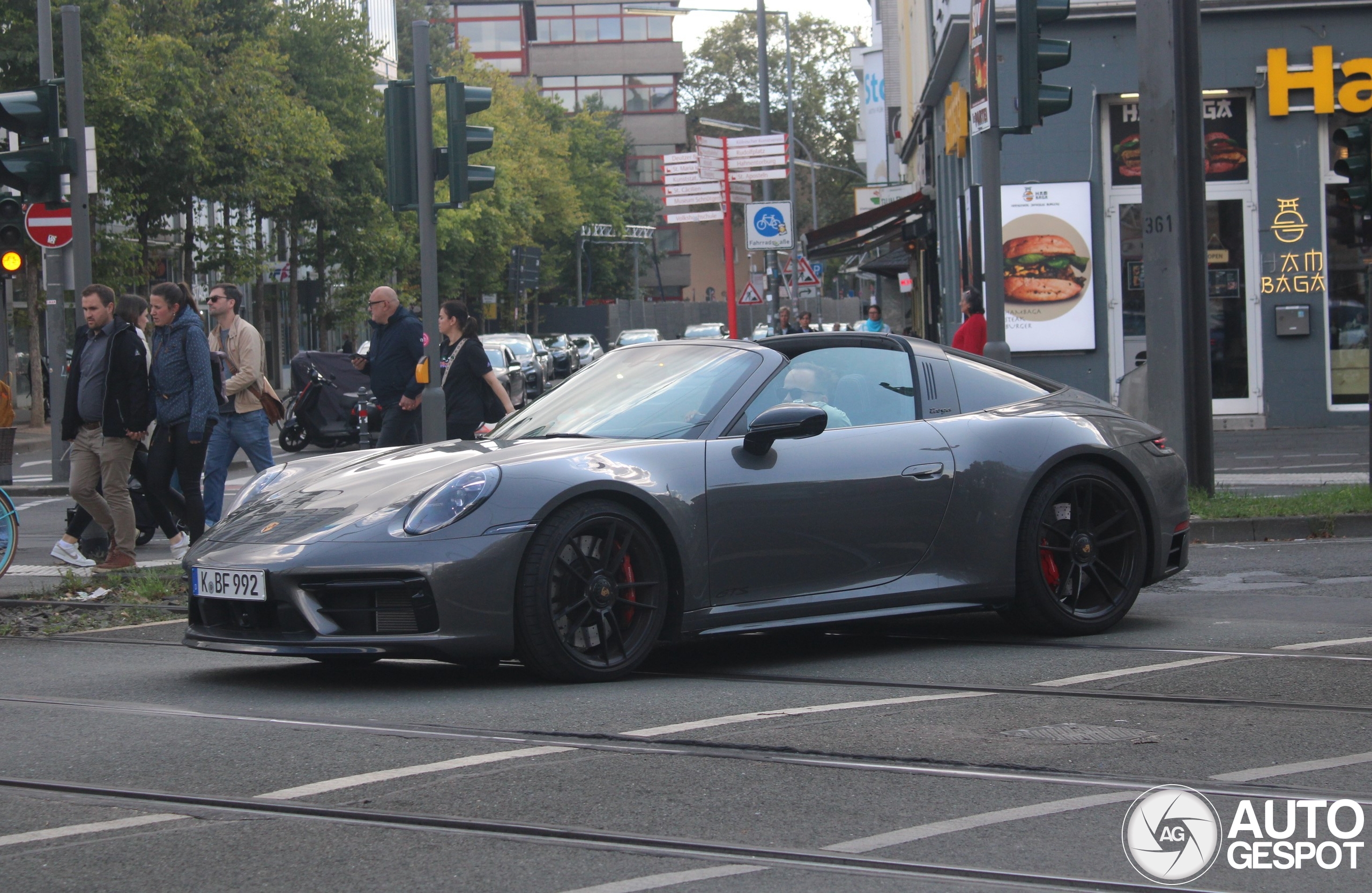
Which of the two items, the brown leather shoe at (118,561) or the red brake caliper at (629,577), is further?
the brown leather shoe at (118,561)

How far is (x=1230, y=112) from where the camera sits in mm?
20906

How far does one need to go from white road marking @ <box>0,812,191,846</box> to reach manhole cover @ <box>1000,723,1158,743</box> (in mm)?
2506

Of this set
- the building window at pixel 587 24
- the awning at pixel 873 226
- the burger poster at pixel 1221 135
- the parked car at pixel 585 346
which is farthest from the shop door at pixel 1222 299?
the building window at pixel 587 24

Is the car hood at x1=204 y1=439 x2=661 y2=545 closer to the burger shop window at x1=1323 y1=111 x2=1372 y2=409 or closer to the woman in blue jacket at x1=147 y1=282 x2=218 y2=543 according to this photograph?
the woman in blue jacket at x1=147 y1=282 x2=218 y2=543

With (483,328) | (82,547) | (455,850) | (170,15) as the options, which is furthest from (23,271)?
(483,328)

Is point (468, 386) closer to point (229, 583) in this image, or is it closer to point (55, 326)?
point (229, 583)

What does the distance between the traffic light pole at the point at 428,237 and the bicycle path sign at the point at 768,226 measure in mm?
15578

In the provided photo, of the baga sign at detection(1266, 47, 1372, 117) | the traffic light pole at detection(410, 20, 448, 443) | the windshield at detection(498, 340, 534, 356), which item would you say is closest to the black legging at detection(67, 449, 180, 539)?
the traffic light pole at detection(410, 20, 448, 443)

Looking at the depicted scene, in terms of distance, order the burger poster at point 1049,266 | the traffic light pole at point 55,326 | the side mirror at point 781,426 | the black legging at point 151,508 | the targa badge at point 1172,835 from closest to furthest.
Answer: the targa badge at point 1172,835
the side mirror at point 781,426
the black legging at point 151,508
the traffic light pole at point 55,326
the burger poster at point 1049,266

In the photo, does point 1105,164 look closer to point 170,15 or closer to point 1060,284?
point 1060,284

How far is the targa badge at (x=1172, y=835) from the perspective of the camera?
12.5 ft

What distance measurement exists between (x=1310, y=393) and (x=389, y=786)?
18393 millimetres

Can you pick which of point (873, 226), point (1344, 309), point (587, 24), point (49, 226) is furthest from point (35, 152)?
point (587, 24)

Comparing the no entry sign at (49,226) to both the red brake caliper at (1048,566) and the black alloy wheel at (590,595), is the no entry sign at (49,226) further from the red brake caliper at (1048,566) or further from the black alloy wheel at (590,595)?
the red brake caliper at (1048,566)
